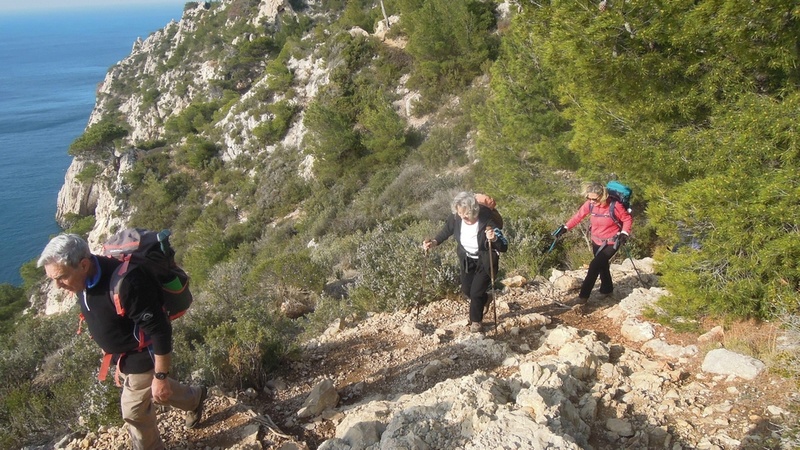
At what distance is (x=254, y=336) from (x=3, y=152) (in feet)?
222

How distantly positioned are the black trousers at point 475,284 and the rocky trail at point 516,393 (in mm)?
238

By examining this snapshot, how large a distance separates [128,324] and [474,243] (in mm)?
2753

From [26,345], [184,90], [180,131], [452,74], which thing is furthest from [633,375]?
[184,90]

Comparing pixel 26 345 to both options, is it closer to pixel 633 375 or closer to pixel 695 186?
pixel 633 375

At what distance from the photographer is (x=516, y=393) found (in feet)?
10.5

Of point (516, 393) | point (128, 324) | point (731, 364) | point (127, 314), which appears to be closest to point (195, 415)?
point (128, 324)

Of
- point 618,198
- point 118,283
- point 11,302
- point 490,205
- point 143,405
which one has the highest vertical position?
point 118,283

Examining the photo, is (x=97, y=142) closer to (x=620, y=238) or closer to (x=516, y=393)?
(x=620, y=238)

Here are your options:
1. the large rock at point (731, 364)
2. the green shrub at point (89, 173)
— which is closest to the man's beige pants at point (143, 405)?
the large rock at point (731, 364)

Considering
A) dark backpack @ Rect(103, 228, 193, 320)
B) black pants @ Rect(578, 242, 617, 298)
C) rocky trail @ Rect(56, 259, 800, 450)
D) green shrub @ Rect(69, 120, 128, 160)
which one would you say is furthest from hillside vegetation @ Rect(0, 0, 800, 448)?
green shrub @ Rect(69, 120, 128, 160)

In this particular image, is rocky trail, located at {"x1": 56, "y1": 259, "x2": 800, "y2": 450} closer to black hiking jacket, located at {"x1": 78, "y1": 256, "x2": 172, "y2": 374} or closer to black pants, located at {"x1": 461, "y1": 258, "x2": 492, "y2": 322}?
black pants, located at {"x1": 461, "y1": 258, "x2": 492, "y2": 322}

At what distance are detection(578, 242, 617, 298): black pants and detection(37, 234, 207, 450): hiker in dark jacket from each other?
405cm

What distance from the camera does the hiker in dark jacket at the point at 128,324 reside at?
8.70ft

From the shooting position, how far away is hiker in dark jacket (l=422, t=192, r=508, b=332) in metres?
4.21
